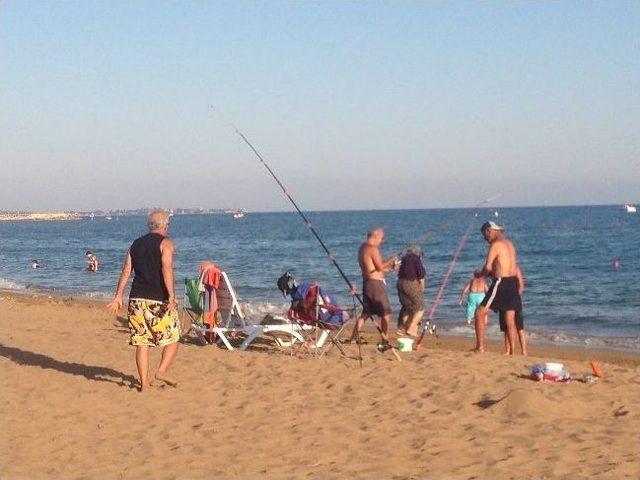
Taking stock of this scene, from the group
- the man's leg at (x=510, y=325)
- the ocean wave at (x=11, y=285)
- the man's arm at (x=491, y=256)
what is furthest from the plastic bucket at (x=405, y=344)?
the ocean wave at (x=11, y=285)

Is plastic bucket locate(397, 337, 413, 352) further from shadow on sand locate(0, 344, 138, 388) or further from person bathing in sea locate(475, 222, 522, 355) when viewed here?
shadow on sand locate(0, 344, 138, 388)

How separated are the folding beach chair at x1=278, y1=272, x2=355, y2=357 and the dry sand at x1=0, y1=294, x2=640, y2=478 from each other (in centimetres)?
38

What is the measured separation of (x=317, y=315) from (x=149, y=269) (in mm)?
2587

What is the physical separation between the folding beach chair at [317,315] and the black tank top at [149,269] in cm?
248

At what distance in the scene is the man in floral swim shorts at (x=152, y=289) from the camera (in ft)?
22.7

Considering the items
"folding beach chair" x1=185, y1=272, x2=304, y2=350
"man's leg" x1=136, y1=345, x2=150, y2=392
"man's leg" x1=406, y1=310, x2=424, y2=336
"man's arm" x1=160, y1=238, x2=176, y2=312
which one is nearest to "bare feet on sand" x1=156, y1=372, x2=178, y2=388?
"man's leg" x1=136, y1=345, x2=150, y2=392

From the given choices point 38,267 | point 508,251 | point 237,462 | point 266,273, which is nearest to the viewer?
point 237,462

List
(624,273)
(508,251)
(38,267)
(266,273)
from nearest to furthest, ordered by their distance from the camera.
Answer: (508,251) → (624,273) → (266,273) → (38,267)

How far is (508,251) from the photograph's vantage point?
8.65 meters

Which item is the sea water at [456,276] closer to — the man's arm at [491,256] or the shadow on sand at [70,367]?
the man's arm at [491,256]

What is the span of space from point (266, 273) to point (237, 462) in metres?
23.4

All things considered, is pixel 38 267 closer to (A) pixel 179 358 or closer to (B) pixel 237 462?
(A) pixel 179 358

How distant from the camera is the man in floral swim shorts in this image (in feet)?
22.7

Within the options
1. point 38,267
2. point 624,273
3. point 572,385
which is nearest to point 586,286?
point 624,273
